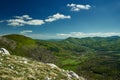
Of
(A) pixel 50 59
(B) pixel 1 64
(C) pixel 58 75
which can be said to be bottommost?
(A) pixel 50 59

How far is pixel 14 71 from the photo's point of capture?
24625mm

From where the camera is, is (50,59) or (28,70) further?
(50,59)

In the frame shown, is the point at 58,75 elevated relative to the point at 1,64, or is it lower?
lower

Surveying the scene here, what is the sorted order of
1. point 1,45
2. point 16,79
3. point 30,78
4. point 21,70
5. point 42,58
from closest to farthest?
point 16,79 → point 30,78 → point 21,70 → point 42,58 → point 1,45

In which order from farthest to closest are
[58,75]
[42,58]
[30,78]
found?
1. [42,58]
2. [58,75]
3. [30,78]

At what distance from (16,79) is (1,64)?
5436 mm

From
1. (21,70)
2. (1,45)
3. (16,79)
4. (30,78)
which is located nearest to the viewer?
(16,79)

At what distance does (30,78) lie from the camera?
2411 centimetres

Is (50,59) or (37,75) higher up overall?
(37,75)

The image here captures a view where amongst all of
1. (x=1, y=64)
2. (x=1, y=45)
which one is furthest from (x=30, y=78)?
(x=1, y=45)

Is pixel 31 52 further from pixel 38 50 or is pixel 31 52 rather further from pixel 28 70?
pixel 28 70

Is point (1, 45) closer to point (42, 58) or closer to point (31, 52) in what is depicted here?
point (31, 52)

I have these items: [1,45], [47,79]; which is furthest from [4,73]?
[1,45]

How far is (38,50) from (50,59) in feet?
37.1
